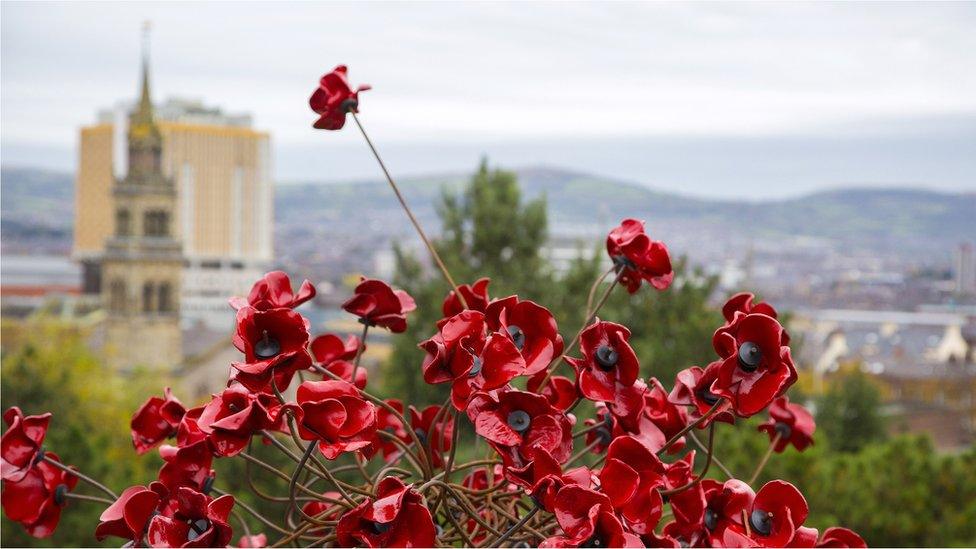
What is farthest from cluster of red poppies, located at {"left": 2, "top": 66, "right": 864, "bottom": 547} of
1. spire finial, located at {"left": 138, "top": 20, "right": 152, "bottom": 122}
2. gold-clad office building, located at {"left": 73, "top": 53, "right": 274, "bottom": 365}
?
gold-clad office building, located at {"left": 73, "top": 53, "right": 274, "bottom": 365}

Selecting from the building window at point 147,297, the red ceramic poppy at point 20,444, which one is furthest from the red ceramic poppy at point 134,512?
the building window at point 147,297

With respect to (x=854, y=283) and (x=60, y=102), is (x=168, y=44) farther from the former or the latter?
(x=854, y=283)

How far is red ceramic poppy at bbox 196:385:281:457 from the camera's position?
63 centimetres

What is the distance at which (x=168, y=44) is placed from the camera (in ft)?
119

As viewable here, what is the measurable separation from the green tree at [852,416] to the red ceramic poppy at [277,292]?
7.40m

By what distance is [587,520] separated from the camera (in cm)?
59

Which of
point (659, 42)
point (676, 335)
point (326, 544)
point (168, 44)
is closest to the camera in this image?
point (326, 544)

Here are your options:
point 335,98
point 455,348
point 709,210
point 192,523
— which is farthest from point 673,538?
point 709,210

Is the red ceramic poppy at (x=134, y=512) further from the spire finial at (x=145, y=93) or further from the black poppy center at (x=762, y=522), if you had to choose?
the spire finial at (x=145, y=93)

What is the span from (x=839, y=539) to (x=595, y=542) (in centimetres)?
30

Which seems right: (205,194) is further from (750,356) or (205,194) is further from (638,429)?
(750,356)

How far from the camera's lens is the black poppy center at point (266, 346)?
66 centimetres

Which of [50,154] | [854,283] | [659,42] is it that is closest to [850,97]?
[854,283]

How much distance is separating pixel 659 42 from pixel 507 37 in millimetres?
4682
